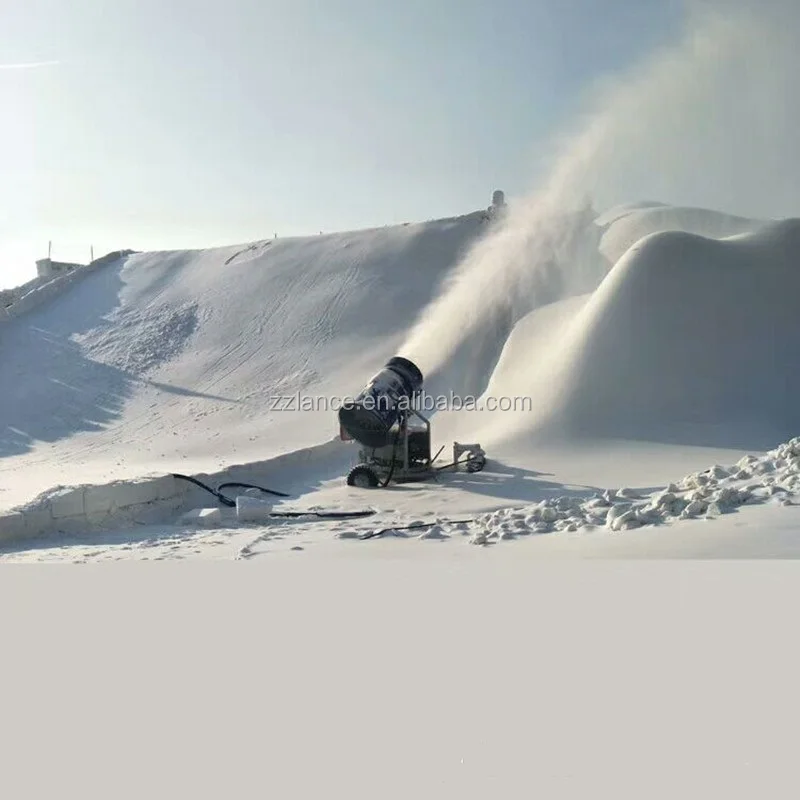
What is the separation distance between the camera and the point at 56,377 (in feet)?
71.2

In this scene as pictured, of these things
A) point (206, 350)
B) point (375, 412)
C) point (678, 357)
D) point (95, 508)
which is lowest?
point (95, 508)

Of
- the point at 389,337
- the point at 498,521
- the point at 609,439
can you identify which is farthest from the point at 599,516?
the point at 389,337

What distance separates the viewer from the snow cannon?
1134cm

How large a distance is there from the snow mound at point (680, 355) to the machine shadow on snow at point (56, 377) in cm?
1037

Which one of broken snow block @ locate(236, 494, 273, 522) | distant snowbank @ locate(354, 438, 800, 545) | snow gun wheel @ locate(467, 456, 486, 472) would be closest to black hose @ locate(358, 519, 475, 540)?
distant snowbank @ locate(354, 438, 800, 545)

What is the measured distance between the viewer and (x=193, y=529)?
8.69 meters

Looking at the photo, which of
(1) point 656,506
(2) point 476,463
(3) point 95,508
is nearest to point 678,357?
(2) point 476,463

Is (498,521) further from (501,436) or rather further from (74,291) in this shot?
(74,291)

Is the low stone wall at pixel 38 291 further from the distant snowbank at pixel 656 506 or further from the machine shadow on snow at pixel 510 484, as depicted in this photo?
the distant snowbank at pixel 656 506

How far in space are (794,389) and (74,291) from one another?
24.7 meters

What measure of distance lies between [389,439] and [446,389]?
238 inches

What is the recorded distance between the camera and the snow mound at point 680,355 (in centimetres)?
1271

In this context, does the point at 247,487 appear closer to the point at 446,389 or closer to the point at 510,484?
the point at 510,484

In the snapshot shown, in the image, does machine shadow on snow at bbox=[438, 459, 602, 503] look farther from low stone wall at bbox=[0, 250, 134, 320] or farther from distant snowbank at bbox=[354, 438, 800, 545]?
low stone wall at bbox=[0, 250, 134, 320]
